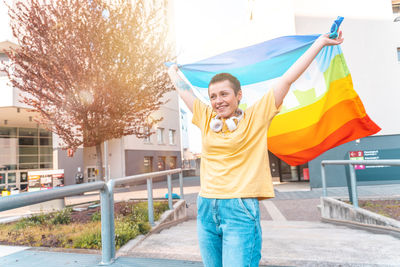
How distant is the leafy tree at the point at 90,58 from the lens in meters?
5.63

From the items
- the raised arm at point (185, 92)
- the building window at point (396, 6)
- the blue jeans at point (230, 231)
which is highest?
the building window at point (396, 6)

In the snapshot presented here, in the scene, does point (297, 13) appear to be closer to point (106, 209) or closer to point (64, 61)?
point (64, 61)

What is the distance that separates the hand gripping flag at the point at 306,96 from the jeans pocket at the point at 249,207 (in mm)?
2496

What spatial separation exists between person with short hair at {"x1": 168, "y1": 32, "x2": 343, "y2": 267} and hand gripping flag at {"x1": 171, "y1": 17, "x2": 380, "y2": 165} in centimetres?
201

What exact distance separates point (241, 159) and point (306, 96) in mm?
2712

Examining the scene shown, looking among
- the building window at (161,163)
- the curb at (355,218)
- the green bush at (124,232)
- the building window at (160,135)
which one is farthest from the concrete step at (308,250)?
the building window at (160,135)

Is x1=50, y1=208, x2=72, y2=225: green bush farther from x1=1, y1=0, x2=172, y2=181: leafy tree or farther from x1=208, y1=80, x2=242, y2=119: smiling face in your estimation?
x1=208, y1=80, x2=242, y2=119: smiling face

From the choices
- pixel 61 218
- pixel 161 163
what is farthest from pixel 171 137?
pixel 61 218

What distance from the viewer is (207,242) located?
70.0 inches

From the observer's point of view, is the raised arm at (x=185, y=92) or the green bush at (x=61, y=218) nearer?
the raised arm at (x=185, y=92)

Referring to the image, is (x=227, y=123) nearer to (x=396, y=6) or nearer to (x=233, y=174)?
(x=233, y=174)

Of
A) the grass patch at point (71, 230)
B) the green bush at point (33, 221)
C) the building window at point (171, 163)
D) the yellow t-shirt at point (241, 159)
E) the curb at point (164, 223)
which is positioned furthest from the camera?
the building window at point (171, 163)

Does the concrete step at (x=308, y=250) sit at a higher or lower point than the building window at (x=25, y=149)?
lower

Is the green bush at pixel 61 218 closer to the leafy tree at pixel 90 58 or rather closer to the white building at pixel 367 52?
the leafy tree at pixel 90 58
